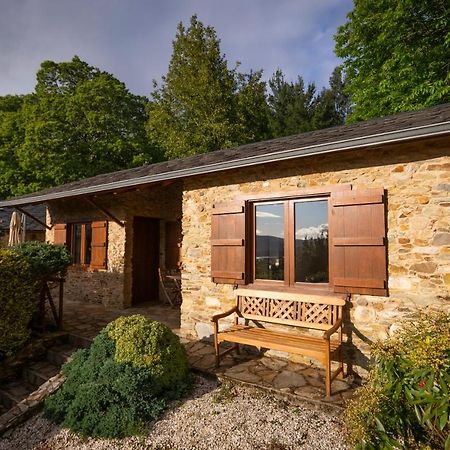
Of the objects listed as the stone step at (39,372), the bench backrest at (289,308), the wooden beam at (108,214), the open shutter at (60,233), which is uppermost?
the wooden beam at (108,214)

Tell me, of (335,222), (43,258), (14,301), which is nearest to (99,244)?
(43,258)

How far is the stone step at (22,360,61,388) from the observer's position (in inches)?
180

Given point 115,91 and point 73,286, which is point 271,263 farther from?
point 115,91

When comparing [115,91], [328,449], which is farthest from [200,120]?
[328,449]

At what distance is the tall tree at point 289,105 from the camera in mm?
19938

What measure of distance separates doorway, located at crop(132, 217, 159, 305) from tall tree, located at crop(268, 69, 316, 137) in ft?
43.4

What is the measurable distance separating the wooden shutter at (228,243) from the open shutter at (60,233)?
5.41m

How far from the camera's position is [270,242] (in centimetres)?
487

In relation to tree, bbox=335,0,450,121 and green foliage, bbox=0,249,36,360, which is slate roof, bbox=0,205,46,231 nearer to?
green foliage, bbox=0,249,36,360

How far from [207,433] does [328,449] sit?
105 cm

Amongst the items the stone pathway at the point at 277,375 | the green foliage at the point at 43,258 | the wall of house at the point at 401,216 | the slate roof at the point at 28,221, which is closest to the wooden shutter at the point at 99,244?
the green foliage at the point at 43,258

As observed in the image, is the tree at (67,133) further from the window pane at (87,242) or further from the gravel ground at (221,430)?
the gravel ground at (221,430)

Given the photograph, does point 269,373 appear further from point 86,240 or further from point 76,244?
point 76,244

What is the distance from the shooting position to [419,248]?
361 centimetres
